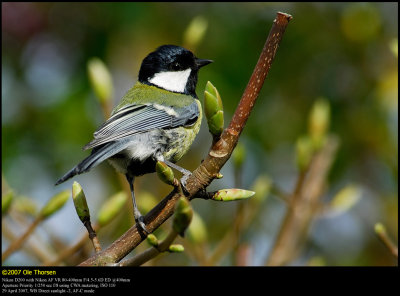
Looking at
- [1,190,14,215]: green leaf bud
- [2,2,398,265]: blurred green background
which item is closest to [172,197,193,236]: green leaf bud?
[1,190,14,215]: green leaf bud

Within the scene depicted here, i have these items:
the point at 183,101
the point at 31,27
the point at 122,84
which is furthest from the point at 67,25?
the point at 183,101

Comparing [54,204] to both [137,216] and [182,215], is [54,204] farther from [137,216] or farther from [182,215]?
[182,215]

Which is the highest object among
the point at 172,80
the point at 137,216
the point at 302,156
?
the point at 302,156

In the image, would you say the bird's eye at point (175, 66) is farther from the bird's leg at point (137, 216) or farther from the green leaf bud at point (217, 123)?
the green leaf bud at point (217, 123)

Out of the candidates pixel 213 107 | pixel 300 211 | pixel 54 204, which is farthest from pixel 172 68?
pixel 213 107

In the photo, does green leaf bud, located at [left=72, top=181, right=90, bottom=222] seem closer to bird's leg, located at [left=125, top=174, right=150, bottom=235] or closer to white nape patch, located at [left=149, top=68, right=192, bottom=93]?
bird's leg, located at [left=125, top=174, right=150, bottom=235]

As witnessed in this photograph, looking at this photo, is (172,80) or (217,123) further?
(172,80)

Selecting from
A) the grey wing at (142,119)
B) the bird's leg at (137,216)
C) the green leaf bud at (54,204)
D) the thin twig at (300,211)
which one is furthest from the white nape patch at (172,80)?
the green leaf bud at (54,204)
